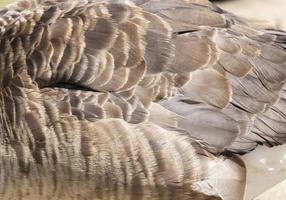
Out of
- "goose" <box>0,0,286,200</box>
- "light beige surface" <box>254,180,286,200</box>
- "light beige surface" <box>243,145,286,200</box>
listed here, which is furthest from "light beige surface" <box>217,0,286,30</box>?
"goose" <box>0,0,286,200</box>

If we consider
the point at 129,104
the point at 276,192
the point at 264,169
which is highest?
the point at 129,104

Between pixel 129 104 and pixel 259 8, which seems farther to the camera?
pixel 259 8

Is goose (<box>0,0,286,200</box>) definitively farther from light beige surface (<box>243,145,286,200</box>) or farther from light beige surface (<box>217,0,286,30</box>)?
light beige surface (<box>217,0,286,30</box>)

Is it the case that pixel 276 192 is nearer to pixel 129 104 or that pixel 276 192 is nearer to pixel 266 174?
pixel 266 174

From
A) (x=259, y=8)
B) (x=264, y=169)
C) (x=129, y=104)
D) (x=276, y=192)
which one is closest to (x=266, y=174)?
(x=264, y=169)

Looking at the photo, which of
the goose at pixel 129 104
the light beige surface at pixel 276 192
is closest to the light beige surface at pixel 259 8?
the light beige surface at pixel 276 192

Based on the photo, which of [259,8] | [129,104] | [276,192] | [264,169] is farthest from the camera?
[259,8]
